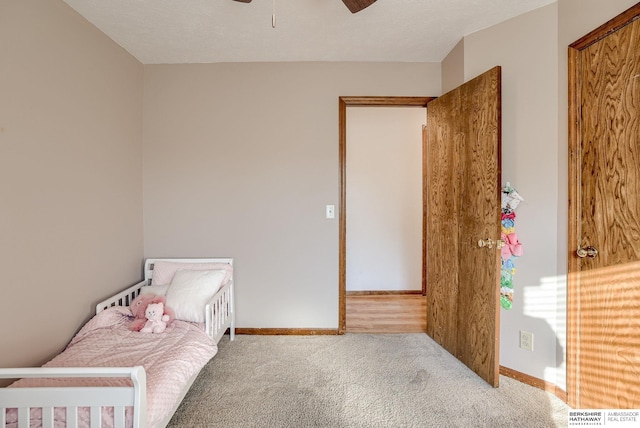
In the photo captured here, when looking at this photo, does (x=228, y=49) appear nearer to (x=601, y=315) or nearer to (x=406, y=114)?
(x=406, y=114)

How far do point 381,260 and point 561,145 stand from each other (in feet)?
7.64

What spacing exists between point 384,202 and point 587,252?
2247mm

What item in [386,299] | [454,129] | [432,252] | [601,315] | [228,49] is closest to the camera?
[601,315]

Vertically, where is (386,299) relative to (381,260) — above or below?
below

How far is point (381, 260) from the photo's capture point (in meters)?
3.77

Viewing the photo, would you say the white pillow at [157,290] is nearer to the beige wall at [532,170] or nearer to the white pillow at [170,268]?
the white pillow at [170,268]

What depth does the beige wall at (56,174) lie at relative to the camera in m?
1.45

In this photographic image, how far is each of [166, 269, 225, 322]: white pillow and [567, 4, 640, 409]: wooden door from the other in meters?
2.26

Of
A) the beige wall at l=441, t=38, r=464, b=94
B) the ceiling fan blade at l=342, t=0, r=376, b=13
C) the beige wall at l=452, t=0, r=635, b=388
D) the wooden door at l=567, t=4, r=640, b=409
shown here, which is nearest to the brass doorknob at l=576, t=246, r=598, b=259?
the wooden door at l=567, t=4, r=640, b=409

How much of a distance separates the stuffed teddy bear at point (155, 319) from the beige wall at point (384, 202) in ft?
7.71

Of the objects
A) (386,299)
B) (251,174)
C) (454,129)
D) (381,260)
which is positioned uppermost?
(454,129)

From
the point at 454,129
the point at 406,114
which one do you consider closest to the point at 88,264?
the point at 454,129

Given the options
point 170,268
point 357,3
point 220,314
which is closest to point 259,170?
point 170,268

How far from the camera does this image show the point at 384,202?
3750 mm
